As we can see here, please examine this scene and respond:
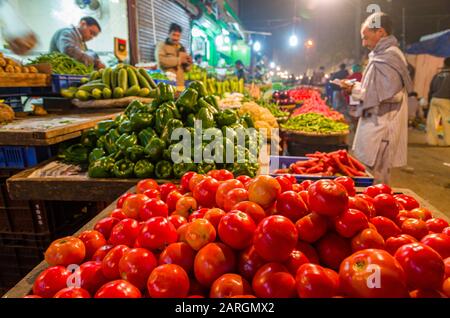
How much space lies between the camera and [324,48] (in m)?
34.5

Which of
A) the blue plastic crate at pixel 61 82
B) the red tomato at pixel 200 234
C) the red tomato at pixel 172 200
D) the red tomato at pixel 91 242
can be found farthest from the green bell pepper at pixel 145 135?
the blue plastic crate at pixel 61 82

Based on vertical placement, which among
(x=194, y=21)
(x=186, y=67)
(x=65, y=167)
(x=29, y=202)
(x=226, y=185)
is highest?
(x=194, y=21)

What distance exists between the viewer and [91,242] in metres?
1.45

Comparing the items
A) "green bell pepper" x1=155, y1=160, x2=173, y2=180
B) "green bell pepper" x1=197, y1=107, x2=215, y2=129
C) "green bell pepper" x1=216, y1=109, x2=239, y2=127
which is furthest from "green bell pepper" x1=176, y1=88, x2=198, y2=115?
"green bell pepper" x1=155, y1=160, x2=173, y2=180

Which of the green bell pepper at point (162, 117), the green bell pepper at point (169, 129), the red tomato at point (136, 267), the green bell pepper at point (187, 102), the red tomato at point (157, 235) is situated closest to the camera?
the red tomato at point (136, 267)

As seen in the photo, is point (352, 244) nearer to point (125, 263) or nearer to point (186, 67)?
point (125, 263)

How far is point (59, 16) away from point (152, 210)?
30.1 feet

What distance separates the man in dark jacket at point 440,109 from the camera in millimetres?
9844

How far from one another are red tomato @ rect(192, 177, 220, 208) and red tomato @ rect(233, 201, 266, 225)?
32cm

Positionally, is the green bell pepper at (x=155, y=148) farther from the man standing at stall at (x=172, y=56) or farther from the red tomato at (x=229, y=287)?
the man standing at stall at (x=172, y=56)

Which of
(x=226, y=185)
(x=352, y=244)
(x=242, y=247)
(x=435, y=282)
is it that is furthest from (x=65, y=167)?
(x=435, y=282)

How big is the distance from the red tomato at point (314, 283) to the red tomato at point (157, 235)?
54cm
